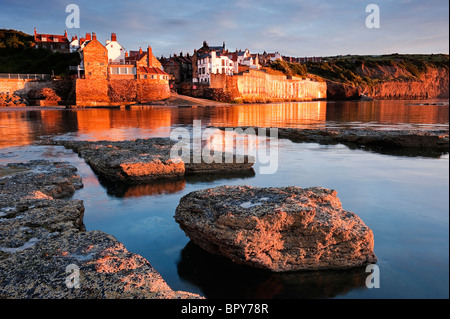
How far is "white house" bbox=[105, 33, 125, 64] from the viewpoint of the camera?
76.6m

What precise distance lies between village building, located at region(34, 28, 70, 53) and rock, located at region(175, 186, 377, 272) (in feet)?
333

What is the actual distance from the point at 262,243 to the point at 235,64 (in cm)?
10137

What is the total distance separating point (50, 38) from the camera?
92.5m

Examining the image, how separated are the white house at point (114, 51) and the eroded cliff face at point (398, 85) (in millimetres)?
81741

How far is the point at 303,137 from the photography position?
20.2m

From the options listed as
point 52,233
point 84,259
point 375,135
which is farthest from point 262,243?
point 375,135

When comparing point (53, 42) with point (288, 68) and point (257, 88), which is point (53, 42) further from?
point (288, 68)

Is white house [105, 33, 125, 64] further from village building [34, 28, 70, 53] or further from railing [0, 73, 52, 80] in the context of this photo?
village building [34, 28, 70, 53]

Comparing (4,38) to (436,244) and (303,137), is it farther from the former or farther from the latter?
(436,244)

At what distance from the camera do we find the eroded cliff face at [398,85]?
134 metres

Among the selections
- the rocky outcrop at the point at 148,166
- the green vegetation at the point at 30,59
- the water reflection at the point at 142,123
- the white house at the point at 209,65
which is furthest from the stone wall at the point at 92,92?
the rocky outcrop at the point at 148,166

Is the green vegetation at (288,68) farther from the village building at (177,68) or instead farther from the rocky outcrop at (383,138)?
the rocky outcrop at (383,138)

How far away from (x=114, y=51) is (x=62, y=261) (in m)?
81.1

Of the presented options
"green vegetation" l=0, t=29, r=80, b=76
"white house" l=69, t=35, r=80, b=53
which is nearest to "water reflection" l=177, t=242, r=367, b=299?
"green vegetation" l=0, t=29, r=80, b=76
